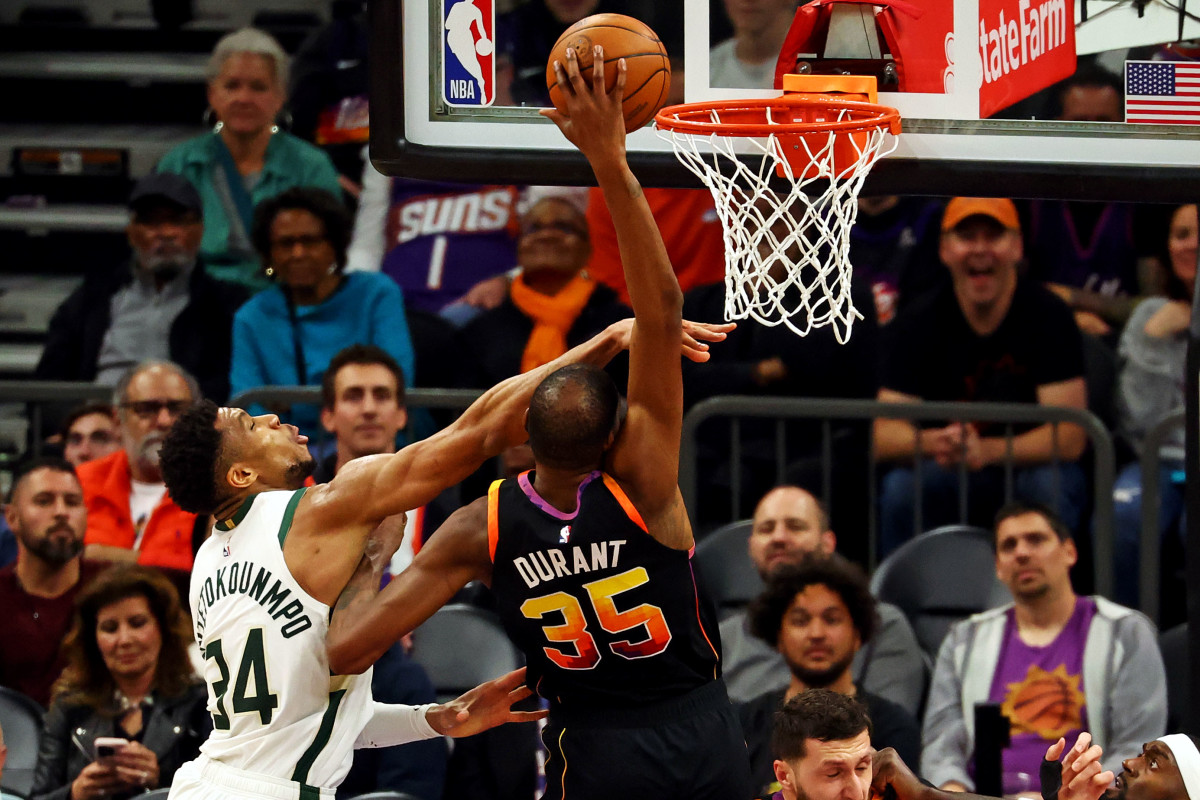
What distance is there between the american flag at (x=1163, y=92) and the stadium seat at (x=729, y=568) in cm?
258

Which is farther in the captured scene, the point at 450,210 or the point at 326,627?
the point at 450,210

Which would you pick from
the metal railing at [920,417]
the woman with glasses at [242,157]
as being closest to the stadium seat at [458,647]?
the metal railing at [920,417]

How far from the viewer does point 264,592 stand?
14.5ft

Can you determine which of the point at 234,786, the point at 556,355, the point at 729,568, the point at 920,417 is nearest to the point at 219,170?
the point at 556,355

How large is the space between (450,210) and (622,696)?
13.7 feet

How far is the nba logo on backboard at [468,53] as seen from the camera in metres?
4.65

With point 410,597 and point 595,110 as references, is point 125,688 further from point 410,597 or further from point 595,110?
point 595,110

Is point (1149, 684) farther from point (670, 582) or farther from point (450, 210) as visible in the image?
point (450, 210)

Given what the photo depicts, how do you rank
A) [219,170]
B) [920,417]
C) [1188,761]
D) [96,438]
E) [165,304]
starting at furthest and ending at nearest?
[219,170] → [165,304] → [96,438] → [920,417] → [1188,761]

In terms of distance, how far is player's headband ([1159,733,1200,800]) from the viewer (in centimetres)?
460

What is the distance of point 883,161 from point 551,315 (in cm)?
285

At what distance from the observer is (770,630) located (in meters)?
6.11

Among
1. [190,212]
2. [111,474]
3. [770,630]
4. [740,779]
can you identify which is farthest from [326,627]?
[190,212]

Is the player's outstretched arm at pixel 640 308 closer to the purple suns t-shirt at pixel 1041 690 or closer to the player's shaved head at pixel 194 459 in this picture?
the player's shaved head at pixel 194 459
